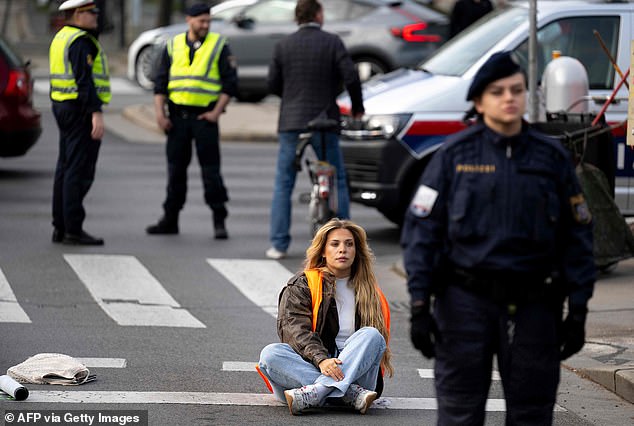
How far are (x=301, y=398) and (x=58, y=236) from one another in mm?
5849

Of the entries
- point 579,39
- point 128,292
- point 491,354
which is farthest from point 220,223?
point 491,354

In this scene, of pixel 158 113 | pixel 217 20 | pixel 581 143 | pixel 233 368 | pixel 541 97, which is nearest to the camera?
pixel 233 368

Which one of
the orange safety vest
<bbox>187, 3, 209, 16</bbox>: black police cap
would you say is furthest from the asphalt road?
<bbox>187, 3, 209, 16</bbox>: black police cap

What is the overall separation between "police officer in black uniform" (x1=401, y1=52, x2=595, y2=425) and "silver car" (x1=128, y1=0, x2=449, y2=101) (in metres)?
17.1

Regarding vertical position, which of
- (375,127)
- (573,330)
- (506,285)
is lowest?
(375,127)

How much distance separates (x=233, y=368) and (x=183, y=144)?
15.9ft

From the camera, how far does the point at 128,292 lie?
10.4 metres

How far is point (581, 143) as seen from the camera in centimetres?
1031

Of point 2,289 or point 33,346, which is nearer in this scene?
point 33,346

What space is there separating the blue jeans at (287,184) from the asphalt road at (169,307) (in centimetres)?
25

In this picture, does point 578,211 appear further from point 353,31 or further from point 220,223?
point 353,31

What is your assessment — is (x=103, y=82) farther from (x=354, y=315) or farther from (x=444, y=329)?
(x=444, y=329)

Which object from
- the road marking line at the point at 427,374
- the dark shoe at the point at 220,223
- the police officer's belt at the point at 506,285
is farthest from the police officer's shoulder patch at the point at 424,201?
the dark shoe at the point at 220,223

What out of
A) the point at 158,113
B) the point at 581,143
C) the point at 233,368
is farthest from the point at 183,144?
the point at 233,368
